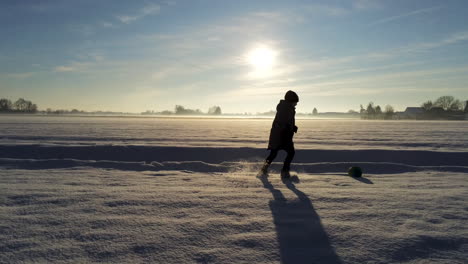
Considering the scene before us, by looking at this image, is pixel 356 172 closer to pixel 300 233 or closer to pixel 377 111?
pixel 300 233

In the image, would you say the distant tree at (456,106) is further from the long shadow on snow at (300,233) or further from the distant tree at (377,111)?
the long shadow on snow at (300,233)

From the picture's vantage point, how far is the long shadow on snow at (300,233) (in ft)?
7.70

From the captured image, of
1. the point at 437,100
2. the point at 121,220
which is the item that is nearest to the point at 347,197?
the point at 121,220

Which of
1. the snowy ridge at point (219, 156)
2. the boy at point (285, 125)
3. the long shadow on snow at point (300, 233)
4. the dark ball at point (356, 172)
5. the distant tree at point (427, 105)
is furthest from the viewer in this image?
the distant tree at point (427, 105)

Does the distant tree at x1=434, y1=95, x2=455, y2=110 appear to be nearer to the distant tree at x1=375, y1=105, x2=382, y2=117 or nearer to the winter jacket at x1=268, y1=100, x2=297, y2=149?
the distant tree at x1=375, y1=105, x2=382, y2=117

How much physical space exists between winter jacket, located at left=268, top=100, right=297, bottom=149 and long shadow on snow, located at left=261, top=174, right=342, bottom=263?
1.76 metres

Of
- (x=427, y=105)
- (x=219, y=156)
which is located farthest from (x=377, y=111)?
(x=219, y=156)

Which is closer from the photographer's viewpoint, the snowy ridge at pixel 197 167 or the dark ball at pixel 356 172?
the dark ball at pixel 356 172

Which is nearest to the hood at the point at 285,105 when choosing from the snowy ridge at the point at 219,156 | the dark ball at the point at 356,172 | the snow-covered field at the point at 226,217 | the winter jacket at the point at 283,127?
the winter jacket at the point at 283,127

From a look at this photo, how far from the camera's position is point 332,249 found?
2.48m

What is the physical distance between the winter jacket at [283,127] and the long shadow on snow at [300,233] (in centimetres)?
176

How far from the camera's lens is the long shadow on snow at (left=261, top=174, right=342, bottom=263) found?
92.4 inches

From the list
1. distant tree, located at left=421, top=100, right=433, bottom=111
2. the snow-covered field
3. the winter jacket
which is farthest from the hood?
distant tree, located at left=421, top=100, right=433, bottom=111

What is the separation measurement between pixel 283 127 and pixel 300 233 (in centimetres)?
307
